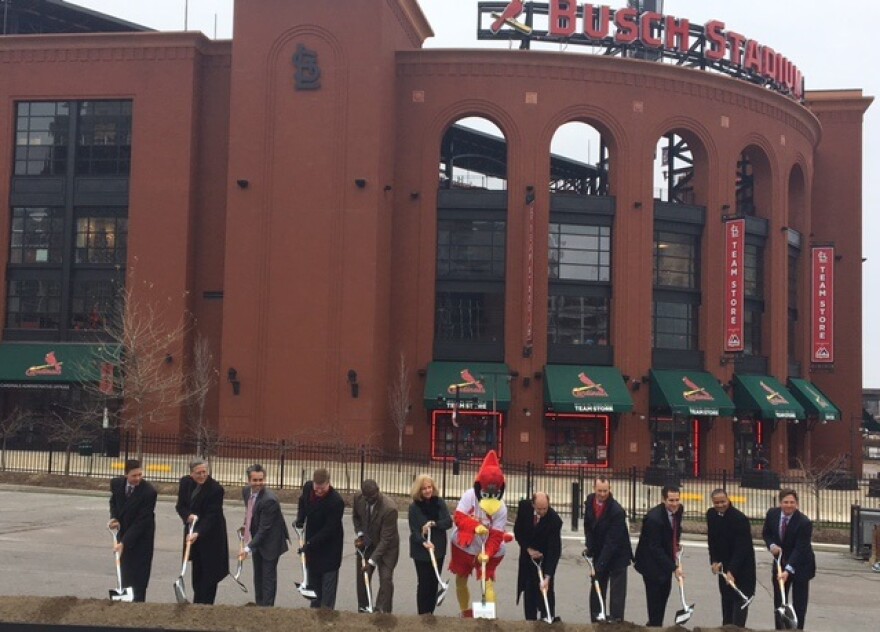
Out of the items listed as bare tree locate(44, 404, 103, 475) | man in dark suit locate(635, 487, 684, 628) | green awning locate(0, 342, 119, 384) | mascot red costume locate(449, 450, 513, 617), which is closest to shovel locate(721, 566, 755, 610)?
man in dark suit locate(635, 487, 684, 628)

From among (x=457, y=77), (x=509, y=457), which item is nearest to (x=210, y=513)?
(x=509, y=457)

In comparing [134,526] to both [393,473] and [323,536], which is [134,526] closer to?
[323,536]

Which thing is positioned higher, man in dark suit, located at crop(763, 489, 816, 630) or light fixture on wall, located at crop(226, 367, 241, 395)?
light fixture on wall, located at crop(226, 367, 241, 395)

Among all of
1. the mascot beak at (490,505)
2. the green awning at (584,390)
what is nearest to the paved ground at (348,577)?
the mascot beak at (490,505)

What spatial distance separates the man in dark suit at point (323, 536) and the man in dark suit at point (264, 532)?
396 mm

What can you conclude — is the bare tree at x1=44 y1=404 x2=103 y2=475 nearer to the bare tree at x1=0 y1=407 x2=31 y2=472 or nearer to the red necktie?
the bare tree at x1=0 y1=407 x2=31 y2=472

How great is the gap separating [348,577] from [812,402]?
36498mm

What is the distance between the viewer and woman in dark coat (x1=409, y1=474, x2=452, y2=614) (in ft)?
36.9

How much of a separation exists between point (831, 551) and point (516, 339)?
822 inches

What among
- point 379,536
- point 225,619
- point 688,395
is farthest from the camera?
point 688,395

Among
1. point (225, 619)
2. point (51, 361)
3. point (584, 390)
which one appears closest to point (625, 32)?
point (584, 390)

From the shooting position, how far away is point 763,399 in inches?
1695

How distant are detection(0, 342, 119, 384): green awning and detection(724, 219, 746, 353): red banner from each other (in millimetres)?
26025

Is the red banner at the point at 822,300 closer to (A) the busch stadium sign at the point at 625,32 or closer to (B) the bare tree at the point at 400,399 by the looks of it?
(A) the busch stadium sign at the point at 625,32
